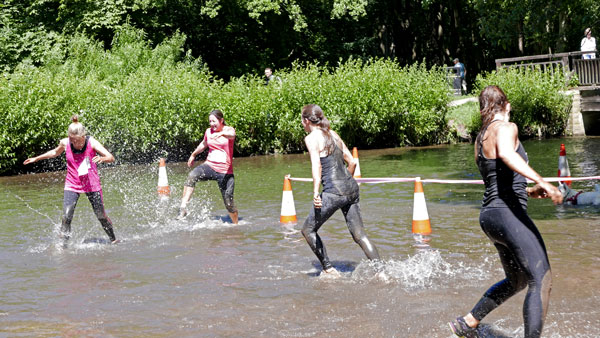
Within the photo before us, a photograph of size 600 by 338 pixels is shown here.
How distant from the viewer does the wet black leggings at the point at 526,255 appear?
5316 millimetres

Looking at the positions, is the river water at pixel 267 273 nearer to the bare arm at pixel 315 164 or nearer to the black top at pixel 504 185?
the bare arm at pixel 315 164

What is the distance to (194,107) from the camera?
2564 centimetres

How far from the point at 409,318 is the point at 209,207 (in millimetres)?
8265

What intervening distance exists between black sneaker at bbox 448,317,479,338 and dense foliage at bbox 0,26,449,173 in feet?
66.5

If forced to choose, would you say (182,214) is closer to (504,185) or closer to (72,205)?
(72,205)

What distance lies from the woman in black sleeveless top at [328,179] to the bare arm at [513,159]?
8.64 ft

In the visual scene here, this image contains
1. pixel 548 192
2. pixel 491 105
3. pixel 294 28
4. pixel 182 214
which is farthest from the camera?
pixel 294 28

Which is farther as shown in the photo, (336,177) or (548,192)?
(336,177)

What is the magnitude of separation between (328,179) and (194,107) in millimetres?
18361

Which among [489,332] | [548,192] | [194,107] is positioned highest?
[194,107]

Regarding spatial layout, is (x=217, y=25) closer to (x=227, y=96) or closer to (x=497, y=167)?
(x=227, y=96)

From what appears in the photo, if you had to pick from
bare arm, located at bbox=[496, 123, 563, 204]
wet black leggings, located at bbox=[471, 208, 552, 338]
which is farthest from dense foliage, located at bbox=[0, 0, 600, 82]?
wet black leggings, located at bbox=[471, 208, 552, 338]

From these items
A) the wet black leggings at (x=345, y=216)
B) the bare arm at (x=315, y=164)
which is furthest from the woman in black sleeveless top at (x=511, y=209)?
the bare arm at (x=315, y=164)

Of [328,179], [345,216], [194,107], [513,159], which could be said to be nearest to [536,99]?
[194,107]
